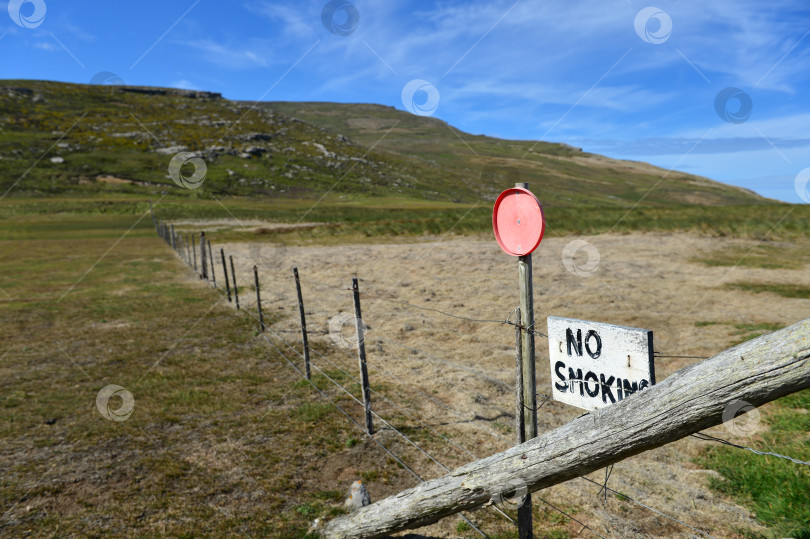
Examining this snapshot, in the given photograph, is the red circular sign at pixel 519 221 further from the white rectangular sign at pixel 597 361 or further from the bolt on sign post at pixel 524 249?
the white rectangular sign at pixel 597 361

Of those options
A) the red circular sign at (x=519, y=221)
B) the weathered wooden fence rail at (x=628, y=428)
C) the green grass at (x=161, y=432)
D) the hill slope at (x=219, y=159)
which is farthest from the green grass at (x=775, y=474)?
the hill slope at (x=219, y=159)

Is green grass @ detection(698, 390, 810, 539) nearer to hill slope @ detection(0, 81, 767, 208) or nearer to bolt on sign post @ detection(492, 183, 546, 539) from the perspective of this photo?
bolt on sign post @ detection(492, 183, 546, 539)

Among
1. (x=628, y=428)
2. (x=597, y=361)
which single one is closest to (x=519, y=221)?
(x=597, y=361)

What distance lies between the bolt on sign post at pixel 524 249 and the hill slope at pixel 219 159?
79.0 meters

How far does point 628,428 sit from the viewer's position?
2754 mm

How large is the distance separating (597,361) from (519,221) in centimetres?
122

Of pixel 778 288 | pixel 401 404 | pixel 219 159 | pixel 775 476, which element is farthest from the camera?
pixel 219 159

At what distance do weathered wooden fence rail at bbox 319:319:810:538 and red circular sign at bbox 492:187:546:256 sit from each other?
4.37ft

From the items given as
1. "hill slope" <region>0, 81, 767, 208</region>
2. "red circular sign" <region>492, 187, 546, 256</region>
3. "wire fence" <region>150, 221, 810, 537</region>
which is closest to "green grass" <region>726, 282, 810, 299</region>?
"wire fence" <region>150, 221, 810, 537</region>

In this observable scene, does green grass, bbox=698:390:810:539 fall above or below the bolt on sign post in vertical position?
below

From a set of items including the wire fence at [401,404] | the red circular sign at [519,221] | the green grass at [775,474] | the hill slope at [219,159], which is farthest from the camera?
the hill slope at [219,159]

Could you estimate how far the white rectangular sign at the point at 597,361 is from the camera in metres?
3.25

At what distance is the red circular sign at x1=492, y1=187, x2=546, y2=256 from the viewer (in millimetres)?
3516

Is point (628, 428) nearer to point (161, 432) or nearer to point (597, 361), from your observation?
point (597, 361)
